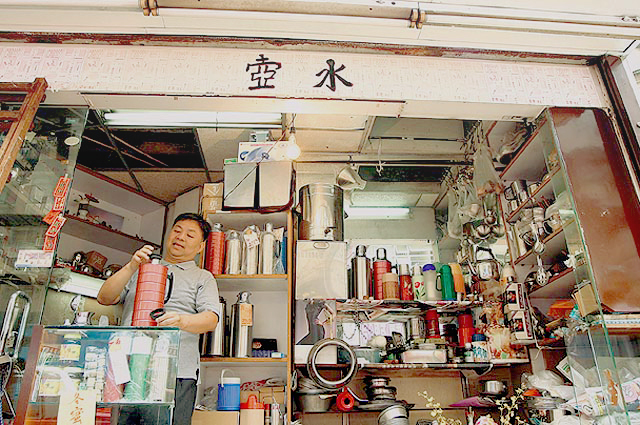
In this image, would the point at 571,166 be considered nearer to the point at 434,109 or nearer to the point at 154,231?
the point at 434,109

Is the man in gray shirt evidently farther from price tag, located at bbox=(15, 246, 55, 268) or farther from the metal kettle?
the metal kettle

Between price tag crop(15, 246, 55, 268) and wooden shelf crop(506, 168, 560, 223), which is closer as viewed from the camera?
price tag crop(15, 246, 55, 268)

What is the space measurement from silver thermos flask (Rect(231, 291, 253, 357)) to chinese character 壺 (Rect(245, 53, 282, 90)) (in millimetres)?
1594

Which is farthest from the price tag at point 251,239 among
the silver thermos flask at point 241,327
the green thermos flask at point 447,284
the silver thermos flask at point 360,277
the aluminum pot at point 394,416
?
the green thermos flask at point 447,284

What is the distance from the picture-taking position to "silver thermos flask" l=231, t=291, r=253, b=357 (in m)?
3.42

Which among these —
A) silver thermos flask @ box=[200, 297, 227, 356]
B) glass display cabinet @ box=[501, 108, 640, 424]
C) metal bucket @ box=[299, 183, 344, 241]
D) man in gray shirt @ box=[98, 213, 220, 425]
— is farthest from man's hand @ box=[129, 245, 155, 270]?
glass display cabinet @ box=[501, 108, 640, 424]

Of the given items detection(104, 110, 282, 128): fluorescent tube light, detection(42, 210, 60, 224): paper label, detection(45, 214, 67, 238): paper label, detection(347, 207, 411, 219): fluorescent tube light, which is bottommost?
detection(45, 214, 67, 238): paper label

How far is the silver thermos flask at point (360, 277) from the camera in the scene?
13.6 ft

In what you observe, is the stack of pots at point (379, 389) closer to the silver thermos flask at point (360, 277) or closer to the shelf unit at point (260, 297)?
the silver thermos flask at point (360, 277)

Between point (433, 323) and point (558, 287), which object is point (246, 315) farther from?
point (558, 287)

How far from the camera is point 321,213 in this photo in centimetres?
406

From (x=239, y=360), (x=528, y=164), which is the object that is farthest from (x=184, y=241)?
(x=528, y=164)

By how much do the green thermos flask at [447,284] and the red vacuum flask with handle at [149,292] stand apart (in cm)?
264

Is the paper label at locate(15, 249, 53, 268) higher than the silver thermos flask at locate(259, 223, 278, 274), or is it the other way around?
the silver thermos flask at locate(259, 223, 278, 274)
